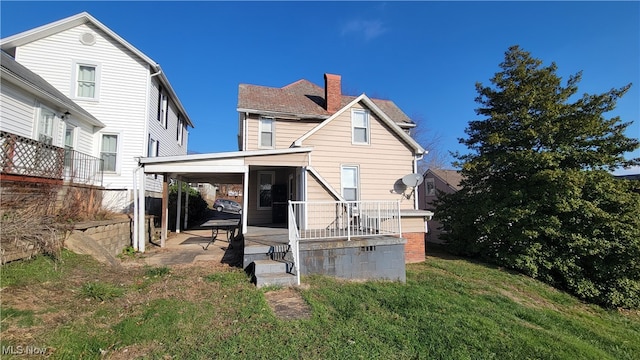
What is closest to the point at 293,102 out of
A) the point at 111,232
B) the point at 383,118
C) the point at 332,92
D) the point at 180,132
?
the point at 332,92

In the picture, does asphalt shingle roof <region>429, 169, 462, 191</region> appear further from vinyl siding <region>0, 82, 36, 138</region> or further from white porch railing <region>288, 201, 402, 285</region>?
vinyl siding <region>0, 82, 36, 138</region>

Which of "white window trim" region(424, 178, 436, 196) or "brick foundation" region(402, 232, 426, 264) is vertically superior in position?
"white window trim" region(424, 178, 436, 196)

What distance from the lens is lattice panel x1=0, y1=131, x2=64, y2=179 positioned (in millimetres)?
6996

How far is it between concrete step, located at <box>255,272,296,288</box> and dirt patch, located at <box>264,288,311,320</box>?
23 centimetres

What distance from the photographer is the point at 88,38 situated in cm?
1218

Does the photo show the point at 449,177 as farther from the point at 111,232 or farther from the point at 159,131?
the point at 111,232

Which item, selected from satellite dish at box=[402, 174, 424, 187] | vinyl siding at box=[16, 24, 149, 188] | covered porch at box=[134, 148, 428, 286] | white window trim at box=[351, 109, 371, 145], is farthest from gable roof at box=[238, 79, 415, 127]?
vinyl siding at box=[16, 24, 149, 188]

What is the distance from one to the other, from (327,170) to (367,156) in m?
1.76

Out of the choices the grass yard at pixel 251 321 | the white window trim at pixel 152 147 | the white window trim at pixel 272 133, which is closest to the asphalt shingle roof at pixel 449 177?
the grass yard at pixel 251 321

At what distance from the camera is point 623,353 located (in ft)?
16.5

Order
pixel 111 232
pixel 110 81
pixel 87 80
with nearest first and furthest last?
pixel 111 232
pixel 87 80
pixel 110 81

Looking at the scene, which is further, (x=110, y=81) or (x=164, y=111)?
(x=164, y=111)

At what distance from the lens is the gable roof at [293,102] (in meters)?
12.1

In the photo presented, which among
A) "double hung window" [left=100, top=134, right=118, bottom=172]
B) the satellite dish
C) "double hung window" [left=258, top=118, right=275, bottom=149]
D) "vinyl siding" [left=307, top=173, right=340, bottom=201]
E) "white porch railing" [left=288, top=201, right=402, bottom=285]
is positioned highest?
"double hung window" [left=258, top=118, right=275, bottom=149]
